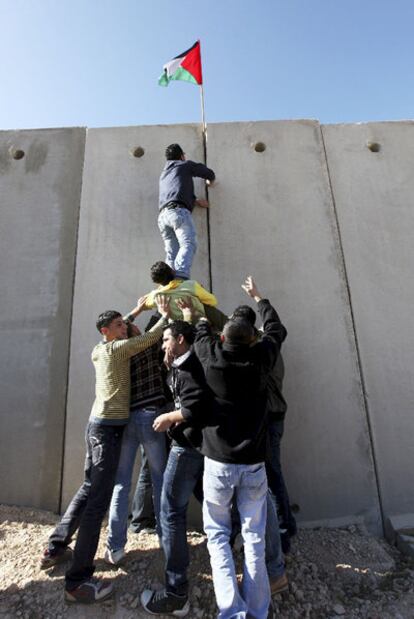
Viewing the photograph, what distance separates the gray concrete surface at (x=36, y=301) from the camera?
12.0ft

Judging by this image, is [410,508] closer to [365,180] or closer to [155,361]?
[155,361]

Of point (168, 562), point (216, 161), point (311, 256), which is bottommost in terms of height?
point (168, 562)

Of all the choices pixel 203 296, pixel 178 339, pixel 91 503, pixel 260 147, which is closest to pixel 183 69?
pixel 260 147

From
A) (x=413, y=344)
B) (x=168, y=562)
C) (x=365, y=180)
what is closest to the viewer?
(x=168, y=562)

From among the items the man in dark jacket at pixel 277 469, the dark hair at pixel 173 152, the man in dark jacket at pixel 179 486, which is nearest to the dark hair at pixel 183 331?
the man in dark jacket at pixel 179 486

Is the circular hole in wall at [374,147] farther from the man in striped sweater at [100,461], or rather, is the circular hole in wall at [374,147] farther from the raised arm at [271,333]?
the man in striped sweater at [100,461]

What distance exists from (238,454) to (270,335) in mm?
754

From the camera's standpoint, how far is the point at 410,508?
351 centimetres

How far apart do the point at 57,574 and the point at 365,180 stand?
471 cm

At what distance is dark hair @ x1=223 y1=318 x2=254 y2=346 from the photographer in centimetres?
214

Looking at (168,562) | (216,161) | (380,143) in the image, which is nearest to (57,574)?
(168,562)

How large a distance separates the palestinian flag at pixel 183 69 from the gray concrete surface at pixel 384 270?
1.86 m

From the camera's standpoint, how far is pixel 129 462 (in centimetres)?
279

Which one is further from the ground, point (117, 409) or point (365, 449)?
point (117, 409)
